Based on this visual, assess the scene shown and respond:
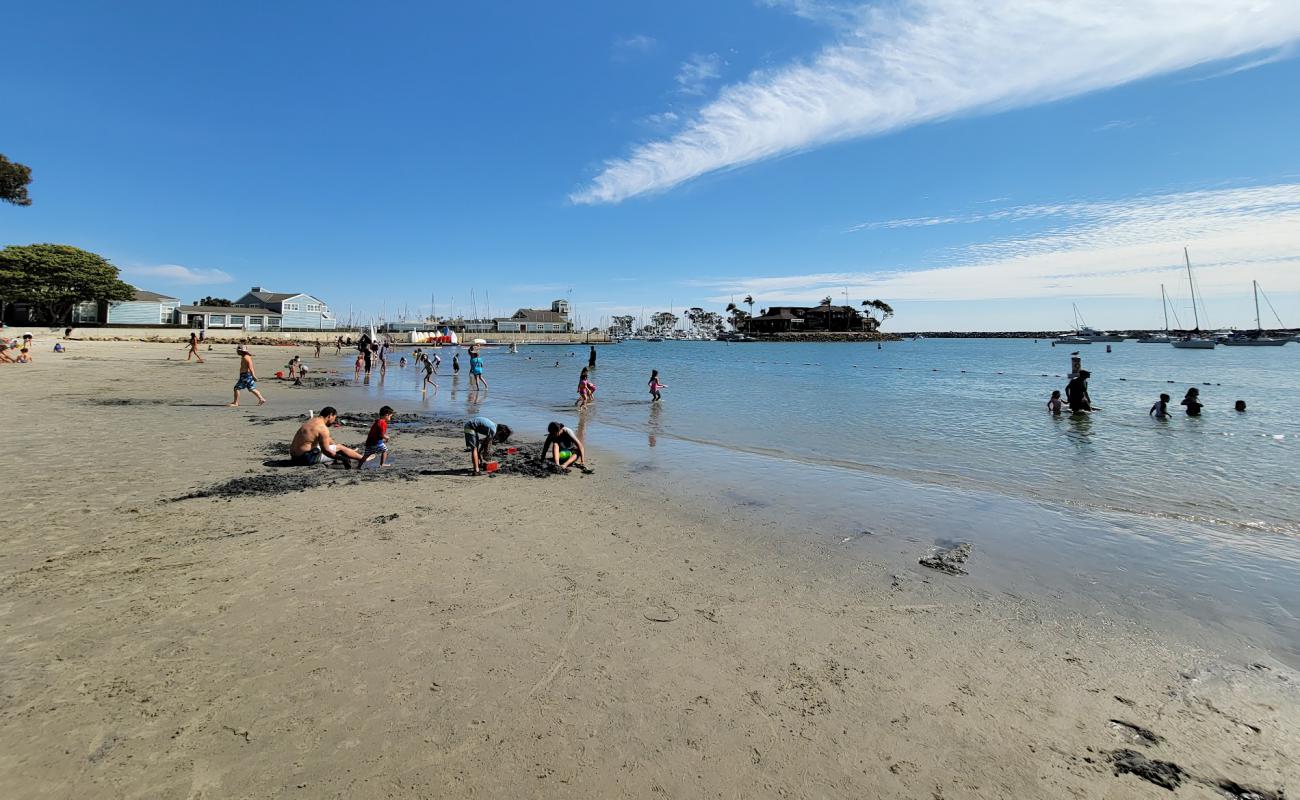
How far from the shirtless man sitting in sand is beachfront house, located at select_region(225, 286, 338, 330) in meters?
89.2

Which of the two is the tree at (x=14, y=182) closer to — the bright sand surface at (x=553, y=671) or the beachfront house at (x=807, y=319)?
the bright sand surface at (x=553, y=671)

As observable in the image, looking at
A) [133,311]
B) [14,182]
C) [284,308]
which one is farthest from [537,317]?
[14,182]

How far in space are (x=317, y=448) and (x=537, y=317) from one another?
5679 inches

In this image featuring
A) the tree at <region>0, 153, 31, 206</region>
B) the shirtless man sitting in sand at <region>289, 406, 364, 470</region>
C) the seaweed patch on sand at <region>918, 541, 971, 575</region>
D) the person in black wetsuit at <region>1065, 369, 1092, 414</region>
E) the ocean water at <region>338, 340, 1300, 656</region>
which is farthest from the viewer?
the tree at <region>0, 153, 31, 206</region>

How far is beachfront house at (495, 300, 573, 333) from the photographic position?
147 m

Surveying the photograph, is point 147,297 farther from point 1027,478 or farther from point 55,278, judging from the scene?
point 1027,478

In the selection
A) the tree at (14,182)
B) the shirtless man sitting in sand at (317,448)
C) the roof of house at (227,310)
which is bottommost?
the shirtless man sitting in sand at (317,448)

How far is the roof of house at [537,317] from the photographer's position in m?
150

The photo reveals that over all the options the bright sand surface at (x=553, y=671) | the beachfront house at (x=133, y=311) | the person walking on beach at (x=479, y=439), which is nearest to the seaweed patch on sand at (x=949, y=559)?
the bright sand surface at (x=553, y=671)

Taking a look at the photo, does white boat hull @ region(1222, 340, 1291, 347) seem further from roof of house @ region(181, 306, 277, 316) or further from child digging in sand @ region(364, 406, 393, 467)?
roof of house @ region(181, 306, 277, 316)

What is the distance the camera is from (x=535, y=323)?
148875 mm

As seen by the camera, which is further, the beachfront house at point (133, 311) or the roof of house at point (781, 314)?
the roof of house at point (781, 314)

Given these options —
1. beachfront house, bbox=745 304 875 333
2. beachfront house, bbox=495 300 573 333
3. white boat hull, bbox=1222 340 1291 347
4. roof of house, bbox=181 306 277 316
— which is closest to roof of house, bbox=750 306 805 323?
beachfront house, bbox=745 304 875 333

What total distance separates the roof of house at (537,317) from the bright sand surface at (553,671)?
14548 centimetres
